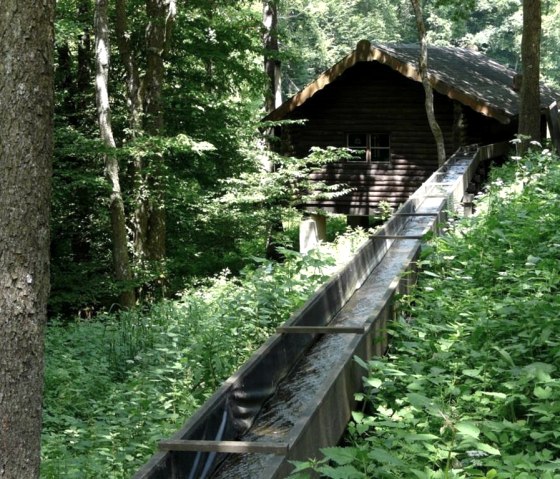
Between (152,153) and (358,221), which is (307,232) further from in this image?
(152,153)

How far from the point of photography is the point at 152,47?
1955 cm

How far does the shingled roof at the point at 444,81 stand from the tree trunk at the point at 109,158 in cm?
803

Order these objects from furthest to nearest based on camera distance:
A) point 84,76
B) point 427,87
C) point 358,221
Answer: point 358,221
point 427,87
point 84,76

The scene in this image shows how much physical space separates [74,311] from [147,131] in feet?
14.9

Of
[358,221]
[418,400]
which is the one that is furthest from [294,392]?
[358,221]

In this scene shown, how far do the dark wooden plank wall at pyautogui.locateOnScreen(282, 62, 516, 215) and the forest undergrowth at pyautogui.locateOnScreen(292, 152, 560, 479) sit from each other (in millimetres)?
14811

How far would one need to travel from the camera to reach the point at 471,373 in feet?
19.2

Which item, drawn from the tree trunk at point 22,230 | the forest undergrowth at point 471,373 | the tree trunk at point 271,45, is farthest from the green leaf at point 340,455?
the tree trunk at point 271,45

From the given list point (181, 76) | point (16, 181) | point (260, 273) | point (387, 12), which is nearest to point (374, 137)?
point (181, 76)

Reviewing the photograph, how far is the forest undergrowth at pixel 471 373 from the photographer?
4.89 metres

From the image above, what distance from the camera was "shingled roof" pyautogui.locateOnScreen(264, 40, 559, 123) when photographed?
2261 cm

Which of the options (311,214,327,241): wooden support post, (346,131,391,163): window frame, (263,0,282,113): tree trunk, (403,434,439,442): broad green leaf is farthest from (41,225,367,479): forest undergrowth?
(311,214,327,241): wooden support post

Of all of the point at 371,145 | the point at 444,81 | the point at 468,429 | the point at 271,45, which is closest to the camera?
the point at 468,429

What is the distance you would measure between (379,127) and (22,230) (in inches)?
796
